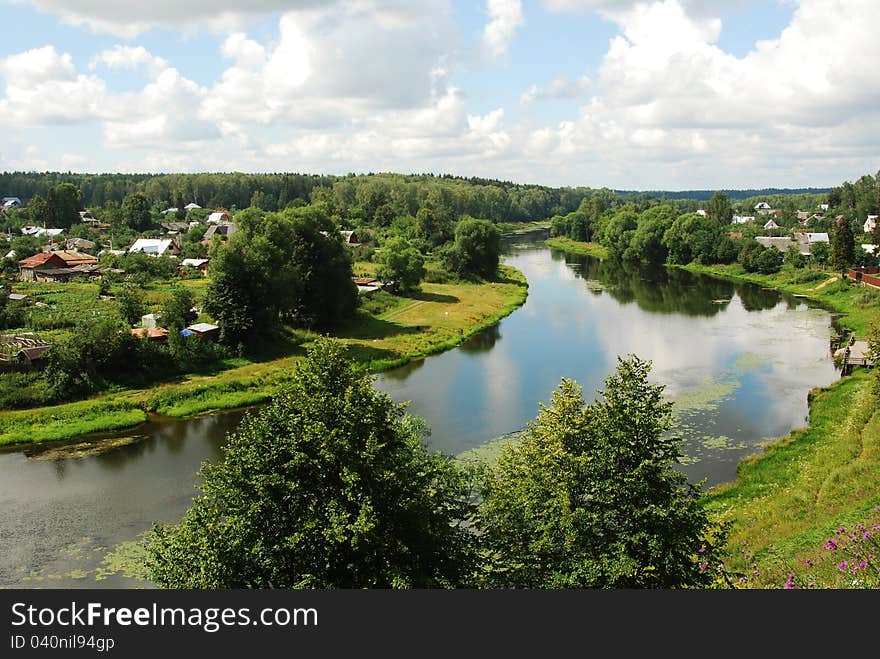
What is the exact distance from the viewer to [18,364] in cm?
2725

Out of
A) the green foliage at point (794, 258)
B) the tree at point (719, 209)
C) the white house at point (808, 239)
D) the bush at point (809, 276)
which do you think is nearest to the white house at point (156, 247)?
the bush at point (809, 276)

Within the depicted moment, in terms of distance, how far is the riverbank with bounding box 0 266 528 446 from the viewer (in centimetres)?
2464

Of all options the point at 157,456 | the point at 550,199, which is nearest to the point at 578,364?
the point at 157,456

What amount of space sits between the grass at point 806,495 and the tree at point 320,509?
5.04 m

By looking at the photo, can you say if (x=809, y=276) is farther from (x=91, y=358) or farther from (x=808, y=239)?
(x=91, y=358)

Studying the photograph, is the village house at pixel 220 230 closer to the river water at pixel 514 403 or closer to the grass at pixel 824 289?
the river water at pixel 514 403

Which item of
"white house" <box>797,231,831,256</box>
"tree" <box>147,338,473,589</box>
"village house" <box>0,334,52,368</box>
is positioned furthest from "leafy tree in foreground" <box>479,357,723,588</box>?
"white house" <box>797,231,831,256</box>

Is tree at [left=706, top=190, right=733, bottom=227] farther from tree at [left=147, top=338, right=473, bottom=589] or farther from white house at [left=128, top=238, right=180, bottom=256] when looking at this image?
tree at [left=147, top=338, right=473, bottom=589]

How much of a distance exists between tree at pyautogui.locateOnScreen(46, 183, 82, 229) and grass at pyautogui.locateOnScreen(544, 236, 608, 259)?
205 feet

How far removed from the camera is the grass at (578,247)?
87.4 m

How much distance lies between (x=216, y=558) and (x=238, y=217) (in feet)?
101

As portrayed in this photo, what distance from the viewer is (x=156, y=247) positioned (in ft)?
210

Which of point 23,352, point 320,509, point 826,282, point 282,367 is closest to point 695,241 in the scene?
point 826,282

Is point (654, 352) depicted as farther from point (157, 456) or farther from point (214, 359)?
point (157, 456)
